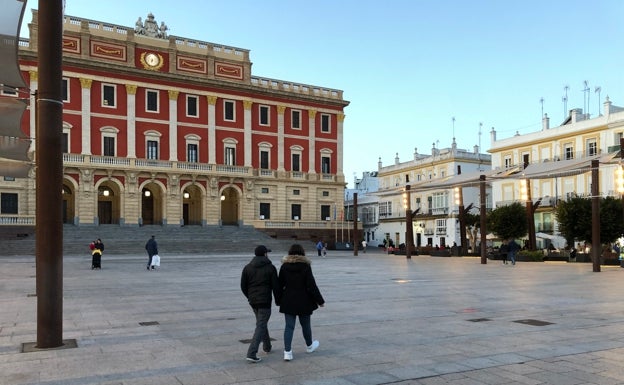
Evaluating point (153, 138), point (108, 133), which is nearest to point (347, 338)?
point (108, 133)

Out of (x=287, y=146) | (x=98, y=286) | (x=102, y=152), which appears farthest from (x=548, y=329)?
(x=287, y=146)

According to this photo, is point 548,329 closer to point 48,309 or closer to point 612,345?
point 612,345

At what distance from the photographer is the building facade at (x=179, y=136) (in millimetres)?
48656

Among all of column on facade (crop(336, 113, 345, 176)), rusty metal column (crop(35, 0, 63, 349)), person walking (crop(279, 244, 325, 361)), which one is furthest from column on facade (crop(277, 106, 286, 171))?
person walking (crop(279, 244, 325, 361))

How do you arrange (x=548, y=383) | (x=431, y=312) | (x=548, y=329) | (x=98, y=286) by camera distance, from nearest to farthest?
(x=548, y=383) → (x=548, y=329) → (x=431, y=312) → (x=98, y=286)

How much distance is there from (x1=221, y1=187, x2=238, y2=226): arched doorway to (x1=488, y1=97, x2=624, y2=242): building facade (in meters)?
25.4

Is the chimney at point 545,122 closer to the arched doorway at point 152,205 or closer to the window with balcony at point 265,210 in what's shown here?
the window with balcony at point 265,210

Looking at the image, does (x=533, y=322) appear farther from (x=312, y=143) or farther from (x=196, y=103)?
(x=312, y=143)

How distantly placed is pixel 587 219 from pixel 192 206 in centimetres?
3564

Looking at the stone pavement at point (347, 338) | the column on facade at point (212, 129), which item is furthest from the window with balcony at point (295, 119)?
the stone pavement at point (347, 338)

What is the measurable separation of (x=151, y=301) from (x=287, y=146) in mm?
46232

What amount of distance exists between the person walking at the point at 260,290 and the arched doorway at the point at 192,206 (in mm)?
47613

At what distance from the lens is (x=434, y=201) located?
66.9m

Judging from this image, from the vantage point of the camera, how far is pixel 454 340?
346 inches
